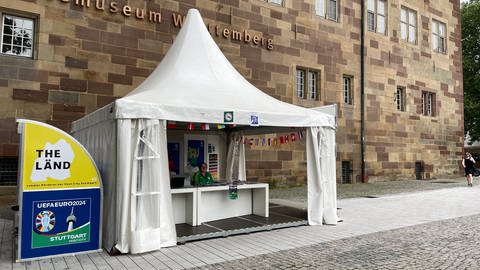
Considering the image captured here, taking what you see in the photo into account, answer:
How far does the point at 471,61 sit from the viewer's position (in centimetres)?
3400

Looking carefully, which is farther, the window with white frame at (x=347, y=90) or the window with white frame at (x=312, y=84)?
the window with white frame at (x=347, y=90)

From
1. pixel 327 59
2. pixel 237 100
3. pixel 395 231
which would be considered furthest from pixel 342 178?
pixel 237 100

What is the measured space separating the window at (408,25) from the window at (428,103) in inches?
127

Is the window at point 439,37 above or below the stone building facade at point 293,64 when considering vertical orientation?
above

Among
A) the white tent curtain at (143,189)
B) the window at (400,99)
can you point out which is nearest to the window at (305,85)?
the window at (400,99)

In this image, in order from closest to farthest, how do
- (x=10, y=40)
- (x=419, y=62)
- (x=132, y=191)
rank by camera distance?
(x=132, y=191) → (x=10, y=40) → (x=419, y=62)

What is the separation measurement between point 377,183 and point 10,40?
15913mm

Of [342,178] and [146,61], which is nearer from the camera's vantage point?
[146,61]

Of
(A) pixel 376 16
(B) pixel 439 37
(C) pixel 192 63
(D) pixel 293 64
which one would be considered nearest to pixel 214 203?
(C) pixel 192 63

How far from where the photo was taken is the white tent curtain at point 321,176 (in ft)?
26.9

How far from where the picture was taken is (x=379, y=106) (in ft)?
63.6

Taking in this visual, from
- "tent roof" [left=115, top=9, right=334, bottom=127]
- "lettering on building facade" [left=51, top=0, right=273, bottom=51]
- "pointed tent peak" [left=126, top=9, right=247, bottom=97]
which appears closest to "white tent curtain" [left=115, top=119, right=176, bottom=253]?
"tent roof" [left=115, top=9, right=334, bottom=127]

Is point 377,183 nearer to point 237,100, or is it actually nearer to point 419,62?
point 419,62

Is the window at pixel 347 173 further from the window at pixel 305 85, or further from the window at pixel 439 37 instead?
the window at pixel 439 37
